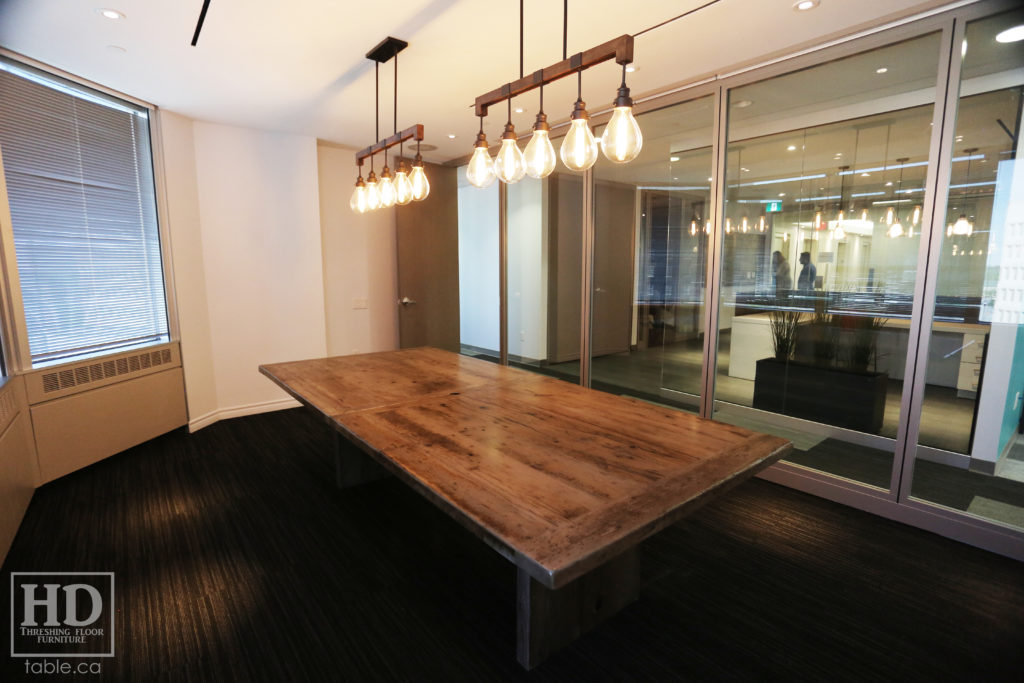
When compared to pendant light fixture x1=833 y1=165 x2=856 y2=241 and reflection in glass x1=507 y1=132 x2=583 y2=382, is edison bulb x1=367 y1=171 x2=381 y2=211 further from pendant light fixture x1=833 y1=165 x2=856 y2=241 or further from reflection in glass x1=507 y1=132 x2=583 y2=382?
pendant light fixture x1=833 y1=165 x2=856 y2=241

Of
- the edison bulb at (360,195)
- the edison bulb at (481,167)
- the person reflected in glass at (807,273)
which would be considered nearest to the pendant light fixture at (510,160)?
the edison bulb at (481,167)

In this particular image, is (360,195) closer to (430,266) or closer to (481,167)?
(481,167)

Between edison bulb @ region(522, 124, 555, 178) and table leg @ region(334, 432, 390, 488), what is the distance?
6.44ft

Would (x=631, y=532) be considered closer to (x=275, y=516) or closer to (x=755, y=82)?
(x=275, y=516)

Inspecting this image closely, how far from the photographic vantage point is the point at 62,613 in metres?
1.96


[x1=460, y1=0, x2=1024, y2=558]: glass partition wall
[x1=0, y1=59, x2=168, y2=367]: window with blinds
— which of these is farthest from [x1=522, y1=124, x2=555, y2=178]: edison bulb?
[x1=0, y1=59, x2=168, y2=367]: window with blinds

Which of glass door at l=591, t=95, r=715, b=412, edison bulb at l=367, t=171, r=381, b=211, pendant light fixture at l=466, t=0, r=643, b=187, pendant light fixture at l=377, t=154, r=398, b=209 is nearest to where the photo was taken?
pendant light fixture at l=466, t=0, r=643, b=187

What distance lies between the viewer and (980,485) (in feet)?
8.64

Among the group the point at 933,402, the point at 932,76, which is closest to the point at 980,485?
the point at 933,402

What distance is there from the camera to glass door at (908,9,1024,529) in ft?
7.50

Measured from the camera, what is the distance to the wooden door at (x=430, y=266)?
5.29 meters

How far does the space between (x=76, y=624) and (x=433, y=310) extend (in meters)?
4.04

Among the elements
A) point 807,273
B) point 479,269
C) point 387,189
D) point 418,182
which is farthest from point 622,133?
point 479,269

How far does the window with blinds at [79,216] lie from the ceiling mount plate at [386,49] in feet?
6.94
